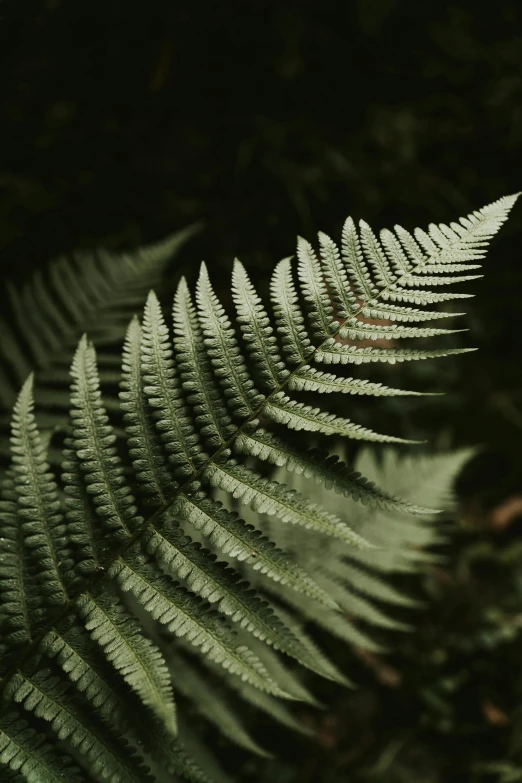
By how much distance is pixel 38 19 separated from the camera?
2.14m

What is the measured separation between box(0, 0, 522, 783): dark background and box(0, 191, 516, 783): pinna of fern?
1.18 meters

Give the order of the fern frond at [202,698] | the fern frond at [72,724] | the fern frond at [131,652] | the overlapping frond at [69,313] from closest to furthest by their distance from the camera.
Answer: the fern frond at [131,652], the fern frond at [72,724], the fern frond at [202,698], the overlapping frond at [69,313]

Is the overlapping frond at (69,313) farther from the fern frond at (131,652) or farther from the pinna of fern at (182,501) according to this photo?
the fern frond at (131,652)

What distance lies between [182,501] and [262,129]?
1840mm

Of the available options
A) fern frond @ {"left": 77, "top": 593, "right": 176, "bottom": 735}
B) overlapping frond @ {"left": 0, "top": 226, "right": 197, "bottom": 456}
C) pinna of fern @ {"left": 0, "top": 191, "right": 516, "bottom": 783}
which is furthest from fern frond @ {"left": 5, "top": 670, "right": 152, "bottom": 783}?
overlapping frond @ {"left": 0, "top": 226, "right": 197, "bottom": 456}

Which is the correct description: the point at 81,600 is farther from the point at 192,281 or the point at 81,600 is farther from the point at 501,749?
the point at 501,749

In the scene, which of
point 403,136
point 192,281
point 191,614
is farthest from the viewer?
point 403,136

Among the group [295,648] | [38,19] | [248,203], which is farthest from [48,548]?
[38,19]

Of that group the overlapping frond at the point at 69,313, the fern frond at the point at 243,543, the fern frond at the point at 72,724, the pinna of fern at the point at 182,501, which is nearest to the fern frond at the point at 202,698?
the pinna of fern at the point at 182,501

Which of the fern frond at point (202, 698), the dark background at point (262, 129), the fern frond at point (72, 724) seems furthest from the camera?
the dark background at point (262, 129)

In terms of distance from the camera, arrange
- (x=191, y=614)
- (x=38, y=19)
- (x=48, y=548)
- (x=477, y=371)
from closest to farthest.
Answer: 1. (x=191, y=614)
2. (x=48, y=548)
3. (x=38, y=19)
4. (x=477, y=371)

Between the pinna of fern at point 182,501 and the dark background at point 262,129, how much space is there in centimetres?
118

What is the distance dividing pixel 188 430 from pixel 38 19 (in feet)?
5.92

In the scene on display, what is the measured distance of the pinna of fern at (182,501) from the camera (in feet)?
3.84
